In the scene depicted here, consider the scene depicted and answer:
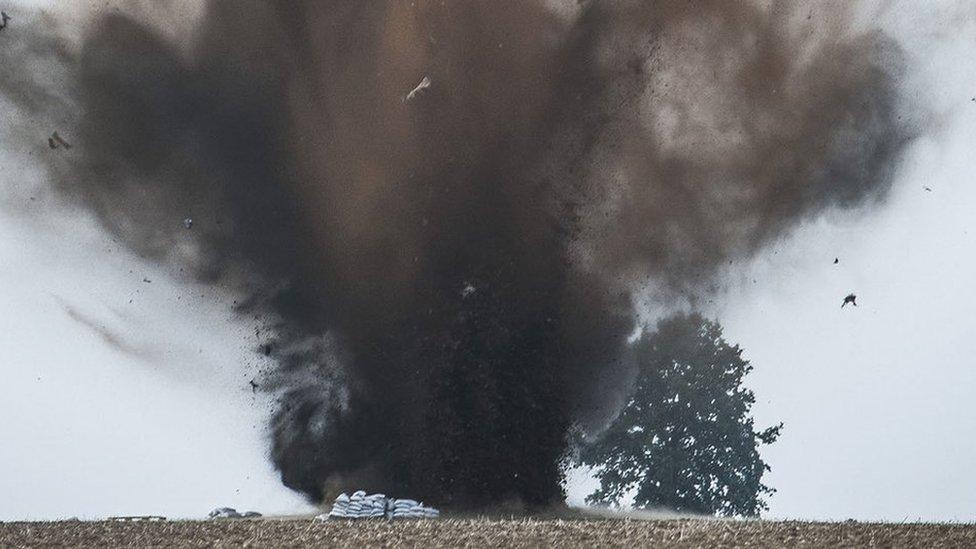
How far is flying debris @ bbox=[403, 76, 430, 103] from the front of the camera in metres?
38.1

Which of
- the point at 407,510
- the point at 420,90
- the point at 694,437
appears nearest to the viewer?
the point at 407,510

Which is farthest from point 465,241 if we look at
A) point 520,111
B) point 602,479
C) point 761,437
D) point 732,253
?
point 761,437

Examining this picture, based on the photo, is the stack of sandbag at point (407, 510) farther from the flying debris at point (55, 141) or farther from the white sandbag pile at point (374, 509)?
the flying debris at point (55, 141)

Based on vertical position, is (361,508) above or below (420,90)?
below

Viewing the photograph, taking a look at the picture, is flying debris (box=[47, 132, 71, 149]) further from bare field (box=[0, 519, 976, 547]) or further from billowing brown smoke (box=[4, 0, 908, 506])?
bare field (box=[0, 519, 976, 547])

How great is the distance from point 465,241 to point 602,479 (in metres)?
9.20

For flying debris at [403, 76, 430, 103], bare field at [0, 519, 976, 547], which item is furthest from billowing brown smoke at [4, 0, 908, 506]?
bare field at [0, 519, 976, 547]

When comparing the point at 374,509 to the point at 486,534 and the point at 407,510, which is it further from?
the point at 486,534

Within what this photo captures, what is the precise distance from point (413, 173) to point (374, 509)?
8.75 metres

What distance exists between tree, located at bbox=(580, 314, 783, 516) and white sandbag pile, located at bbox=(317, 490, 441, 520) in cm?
1279

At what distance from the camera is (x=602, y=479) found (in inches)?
1747

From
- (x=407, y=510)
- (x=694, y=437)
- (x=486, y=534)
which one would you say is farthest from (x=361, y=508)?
(x=694, y=437)

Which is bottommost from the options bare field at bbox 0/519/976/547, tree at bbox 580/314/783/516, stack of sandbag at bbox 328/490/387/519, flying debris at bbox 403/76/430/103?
bare field at bbox 0/519/976/547

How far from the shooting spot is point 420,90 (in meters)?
38.2
